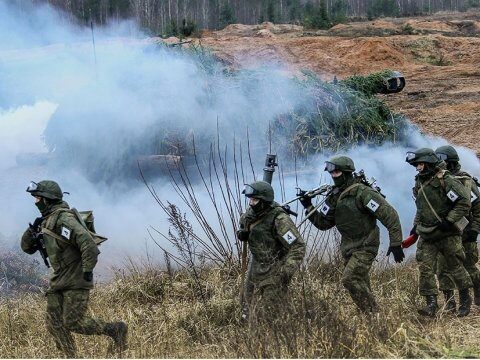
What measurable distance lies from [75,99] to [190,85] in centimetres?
201

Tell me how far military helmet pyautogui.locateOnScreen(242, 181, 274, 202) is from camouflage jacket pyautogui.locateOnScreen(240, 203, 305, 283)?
14 cm

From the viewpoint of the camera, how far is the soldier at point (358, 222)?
6.82 m

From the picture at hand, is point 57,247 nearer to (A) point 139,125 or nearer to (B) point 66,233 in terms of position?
(B) point 66,233

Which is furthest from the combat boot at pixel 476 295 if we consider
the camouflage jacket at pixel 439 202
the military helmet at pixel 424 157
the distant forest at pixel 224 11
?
the distant forest at pixel 224 11

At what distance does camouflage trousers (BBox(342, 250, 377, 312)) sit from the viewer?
691cm

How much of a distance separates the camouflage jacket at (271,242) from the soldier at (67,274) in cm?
123

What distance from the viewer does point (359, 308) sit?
6.92m

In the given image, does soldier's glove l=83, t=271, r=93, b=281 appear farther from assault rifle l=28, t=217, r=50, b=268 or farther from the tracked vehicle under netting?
the tracked vehicle under netting

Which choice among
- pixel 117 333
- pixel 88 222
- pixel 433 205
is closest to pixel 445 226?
pixel 433 205

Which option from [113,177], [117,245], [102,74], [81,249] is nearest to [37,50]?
[102,74]

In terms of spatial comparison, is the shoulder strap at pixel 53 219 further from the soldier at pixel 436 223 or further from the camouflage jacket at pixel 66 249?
the soldier at pixel 436 223

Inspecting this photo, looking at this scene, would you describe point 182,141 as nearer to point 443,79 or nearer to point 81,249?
point 81,249

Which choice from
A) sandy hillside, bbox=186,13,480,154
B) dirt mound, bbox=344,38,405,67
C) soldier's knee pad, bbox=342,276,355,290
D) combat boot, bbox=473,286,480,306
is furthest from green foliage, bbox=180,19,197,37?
soldier's knee pad, bbox=342,276,355,290

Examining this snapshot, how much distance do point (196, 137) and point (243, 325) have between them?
6.53m
